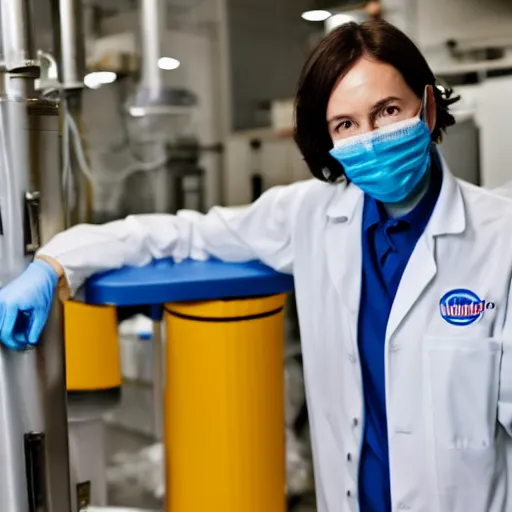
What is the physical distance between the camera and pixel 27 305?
102 centimetres

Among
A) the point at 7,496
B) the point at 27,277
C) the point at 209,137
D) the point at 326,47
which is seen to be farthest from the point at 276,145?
the point at 7,496

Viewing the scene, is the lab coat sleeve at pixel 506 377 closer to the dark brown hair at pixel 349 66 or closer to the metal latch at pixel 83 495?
the dark brown hair at pixel 349 66

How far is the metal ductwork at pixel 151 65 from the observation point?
1.94 meters

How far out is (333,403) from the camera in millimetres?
1195

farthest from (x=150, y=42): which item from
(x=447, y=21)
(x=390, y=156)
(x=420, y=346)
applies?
(x=420, y=346)

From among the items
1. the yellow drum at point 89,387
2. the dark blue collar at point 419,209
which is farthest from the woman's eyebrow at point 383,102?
the yellow drum at point 89,387

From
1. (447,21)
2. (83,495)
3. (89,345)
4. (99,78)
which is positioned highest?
(447,21)

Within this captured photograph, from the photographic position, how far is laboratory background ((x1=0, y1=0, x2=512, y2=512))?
44.7 inches

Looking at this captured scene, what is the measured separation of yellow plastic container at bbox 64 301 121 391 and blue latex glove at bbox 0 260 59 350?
11.7 inches

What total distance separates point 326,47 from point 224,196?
1177mm

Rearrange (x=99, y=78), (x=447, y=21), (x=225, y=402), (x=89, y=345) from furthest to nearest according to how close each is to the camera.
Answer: (x=99, y=78)
(x=447, y=21)
(x=89, y=345)
(x=225, y=402)

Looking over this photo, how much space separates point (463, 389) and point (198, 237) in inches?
22.4

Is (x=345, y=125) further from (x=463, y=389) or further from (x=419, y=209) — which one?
(x=463, y=389)

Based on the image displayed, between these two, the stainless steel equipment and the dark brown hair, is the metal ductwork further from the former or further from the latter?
the dark brown hair
